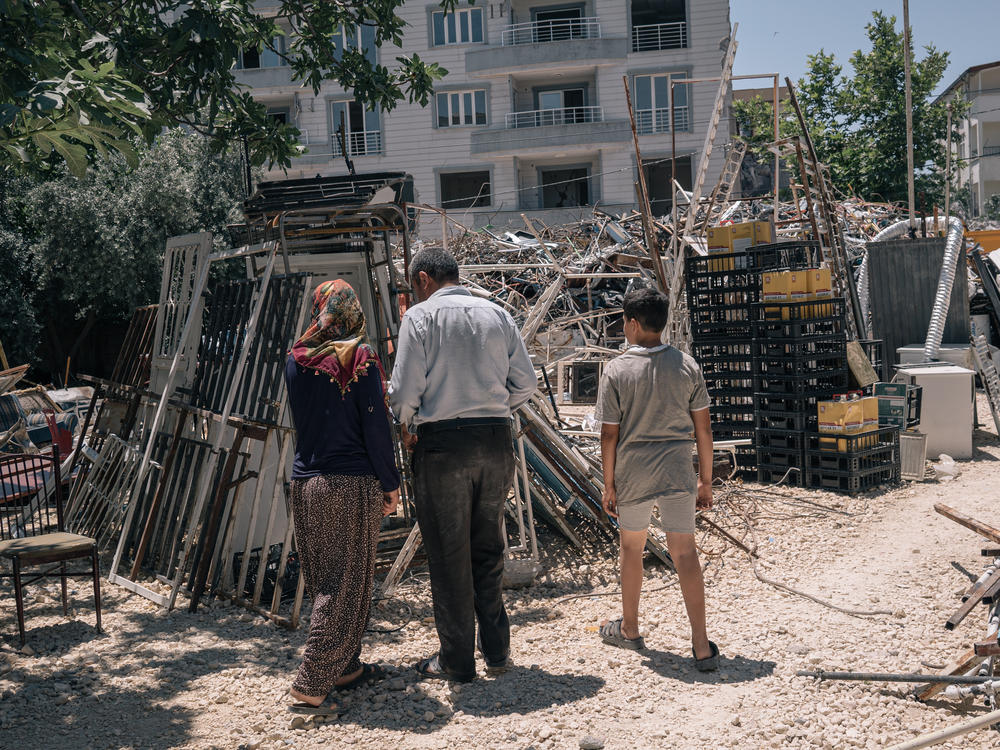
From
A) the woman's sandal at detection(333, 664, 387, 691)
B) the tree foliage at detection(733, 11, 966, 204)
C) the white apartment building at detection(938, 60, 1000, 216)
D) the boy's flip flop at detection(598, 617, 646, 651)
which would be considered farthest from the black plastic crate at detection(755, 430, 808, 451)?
the white apartment building at detection(938, 60, 1000, 216)

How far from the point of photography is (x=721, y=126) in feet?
98.8

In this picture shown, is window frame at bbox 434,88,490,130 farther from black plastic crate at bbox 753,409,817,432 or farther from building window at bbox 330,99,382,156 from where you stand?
black plastic crate at bbox 753,409,817,432

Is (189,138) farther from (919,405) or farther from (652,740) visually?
(652,740)

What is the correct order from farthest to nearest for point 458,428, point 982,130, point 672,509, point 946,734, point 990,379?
1. point 982,130
2. point 990,379
3. point 672,509
4. point 458,428
5. point 946,734

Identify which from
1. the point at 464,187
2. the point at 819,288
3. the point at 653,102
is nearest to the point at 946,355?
the point at 819,288

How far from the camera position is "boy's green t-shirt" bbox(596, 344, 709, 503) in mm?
4363

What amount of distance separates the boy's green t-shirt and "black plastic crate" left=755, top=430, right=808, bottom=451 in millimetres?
4445

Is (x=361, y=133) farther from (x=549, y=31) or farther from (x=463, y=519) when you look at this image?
(x=463, y=519)

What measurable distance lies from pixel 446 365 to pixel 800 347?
17.6 ft

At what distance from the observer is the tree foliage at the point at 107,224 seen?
19938 mm

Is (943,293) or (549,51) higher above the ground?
(549,51)

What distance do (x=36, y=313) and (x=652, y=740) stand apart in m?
22.0

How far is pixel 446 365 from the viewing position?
4.09 m

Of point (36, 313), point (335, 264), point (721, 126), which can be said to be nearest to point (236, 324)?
point (335, 264)
